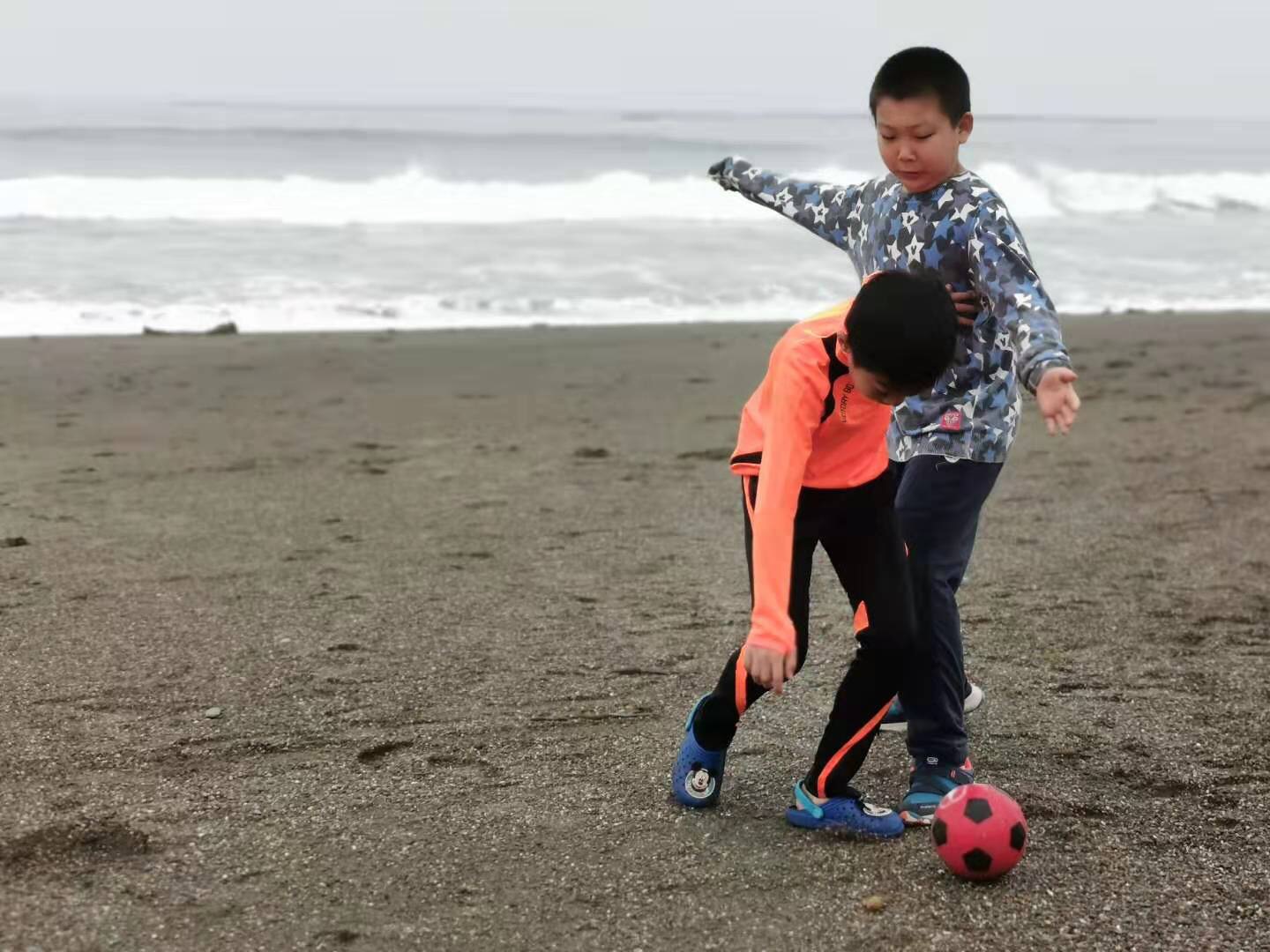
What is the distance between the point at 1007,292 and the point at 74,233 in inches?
673

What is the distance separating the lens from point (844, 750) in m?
2.85

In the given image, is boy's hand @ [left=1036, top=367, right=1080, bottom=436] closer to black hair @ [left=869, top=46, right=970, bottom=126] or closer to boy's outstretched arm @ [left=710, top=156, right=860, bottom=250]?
black hair @ [left=869, top=46, right=970, bottom=126]

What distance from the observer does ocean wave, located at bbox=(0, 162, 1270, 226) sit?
804 inches

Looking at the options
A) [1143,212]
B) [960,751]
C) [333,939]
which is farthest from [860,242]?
[1143,212]

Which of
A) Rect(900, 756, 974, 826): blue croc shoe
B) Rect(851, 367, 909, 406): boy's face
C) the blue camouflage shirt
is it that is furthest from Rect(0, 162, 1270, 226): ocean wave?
Rect(851, 367, 909, 406): boy's face

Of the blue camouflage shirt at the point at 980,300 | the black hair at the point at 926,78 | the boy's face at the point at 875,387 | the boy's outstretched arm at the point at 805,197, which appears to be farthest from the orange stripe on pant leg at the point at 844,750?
the black hair at the point at 926,78

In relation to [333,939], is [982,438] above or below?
above

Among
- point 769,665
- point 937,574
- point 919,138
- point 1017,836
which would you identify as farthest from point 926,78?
point 1017,836

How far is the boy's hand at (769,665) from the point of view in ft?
8.33

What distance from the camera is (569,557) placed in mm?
5098

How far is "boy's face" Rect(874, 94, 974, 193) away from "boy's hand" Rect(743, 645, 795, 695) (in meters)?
1.08

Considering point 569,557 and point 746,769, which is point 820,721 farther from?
Answer: point 569,557

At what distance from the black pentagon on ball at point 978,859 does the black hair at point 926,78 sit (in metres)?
1.53

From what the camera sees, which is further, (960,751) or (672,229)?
(672,229)
